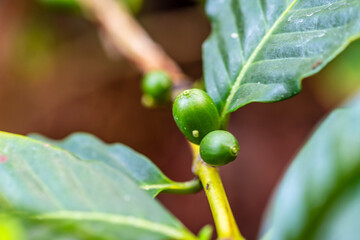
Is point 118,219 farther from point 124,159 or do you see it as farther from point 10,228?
point 124,159

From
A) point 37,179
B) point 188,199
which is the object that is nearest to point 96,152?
point 37,179

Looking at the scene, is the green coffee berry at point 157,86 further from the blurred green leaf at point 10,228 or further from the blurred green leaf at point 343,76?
the blurred green leaf at point 343,76

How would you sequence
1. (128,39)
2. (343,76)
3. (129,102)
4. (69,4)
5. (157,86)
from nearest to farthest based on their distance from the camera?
(157,86), (128,39), (69,4), (343,76), (129,102)

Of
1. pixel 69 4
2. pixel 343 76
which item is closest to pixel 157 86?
pixel 69 4

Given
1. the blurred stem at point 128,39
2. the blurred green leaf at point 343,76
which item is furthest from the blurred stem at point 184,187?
the blurred green leaf at point 343,76

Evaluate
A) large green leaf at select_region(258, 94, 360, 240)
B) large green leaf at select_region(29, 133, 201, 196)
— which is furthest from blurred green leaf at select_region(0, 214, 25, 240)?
→ large green leaf at select_region(258, 94, 360, 240)

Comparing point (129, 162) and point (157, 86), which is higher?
point (129, 162)
